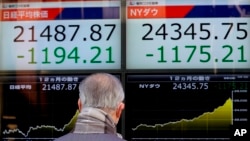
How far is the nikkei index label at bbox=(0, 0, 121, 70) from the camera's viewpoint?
6734mm

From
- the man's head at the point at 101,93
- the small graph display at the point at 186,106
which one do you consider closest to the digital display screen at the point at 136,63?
the small graph display at the point at 186,106

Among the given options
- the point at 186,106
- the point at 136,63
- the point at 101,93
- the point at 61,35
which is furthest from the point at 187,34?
the point at 101,93

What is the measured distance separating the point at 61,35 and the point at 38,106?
2.47ft

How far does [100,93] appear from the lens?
3736 mm

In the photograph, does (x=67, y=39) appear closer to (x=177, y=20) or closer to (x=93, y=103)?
(x=177, y=20)

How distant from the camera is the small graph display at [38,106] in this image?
6.75 metres

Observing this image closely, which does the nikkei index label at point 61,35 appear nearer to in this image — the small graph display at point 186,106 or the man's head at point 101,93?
the small graph display at point 186,106

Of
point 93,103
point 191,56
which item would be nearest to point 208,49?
point 191,56

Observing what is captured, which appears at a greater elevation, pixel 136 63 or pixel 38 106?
pixel 136 63

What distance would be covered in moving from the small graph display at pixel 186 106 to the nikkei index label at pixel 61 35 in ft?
1.39

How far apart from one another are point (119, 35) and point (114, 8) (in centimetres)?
28

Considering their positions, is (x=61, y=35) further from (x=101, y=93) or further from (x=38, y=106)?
(x=101, y=93)

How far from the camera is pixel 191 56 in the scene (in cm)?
668

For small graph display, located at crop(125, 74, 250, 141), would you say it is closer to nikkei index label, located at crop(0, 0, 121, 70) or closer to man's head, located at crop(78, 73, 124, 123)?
→ nikkei index label, located at crop(0, 0, 121, 70)
